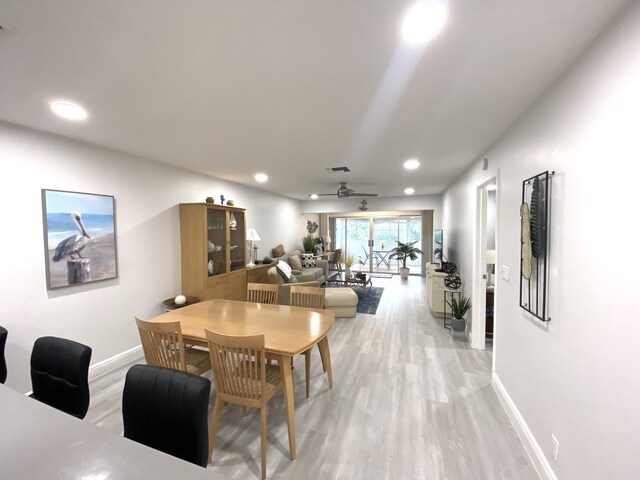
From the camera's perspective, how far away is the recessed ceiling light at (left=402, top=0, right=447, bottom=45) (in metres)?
1.02

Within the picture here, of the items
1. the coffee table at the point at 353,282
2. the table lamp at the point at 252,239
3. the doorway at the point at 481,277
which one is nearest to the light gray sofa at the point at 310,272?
the coffee table at the point at 353,282

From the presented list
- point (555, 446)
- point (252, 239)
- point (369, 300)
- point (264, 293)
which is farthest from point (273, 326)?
point (369, 300)

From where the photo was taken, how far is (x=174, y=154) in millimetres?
3098

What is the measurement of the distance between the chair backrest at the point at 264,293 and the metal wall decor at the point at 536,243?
7.70 feet

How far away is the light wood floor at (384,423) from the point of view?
1.72 metres

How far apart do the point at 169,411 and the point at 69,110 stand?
2.21 metres

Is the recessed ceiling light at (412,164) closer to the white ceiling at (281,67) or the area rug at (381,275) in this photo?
the white ceiling at (281,67)

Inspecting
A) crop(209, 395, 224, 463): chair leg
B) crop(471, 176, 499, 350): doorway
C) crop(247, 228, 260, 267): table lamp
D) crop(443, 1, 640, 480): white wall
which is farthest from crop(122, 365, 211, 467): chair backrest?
crop(247, 228, 260, 267): table lamp

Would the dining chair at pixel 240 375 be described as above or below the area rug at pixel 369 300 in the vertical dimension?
above

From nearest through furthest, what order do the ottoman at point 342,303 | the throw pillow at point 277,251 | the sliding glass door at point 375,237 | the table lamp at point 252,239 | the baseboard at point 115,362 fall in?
the baseboard at point 115,362 → the ottoman at point 342,303 → the table lamp at point 252,239 → the throw pillow at point 277,251 → the sliding glass door at point 375,237

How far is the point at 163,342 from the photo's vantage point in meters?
1.88

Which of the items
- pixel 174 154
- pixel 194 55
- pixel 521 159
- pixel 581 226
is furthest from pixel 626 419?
pixel 174 154

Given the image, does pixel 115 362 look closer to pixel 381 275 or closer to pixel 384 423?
pixel 384 423

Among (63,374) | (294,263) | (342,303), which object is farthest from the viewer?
(294,263)
